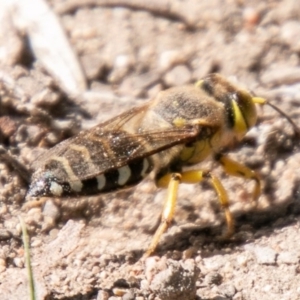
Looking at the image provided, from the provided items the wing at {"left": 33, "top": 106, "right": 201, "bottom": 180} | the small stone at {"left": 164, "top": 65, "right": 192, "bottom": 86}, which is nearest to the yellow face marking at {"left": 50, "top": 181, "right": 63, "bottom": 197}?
the wing at {"left": 33, "top": 106, "right": 201, "bottom": 180}

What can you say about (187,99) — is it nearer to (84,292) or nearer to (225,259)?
(225,259)

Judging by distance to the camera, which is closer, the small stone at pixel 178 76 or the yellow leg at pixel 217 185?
the yellow leg at pixel 217 185

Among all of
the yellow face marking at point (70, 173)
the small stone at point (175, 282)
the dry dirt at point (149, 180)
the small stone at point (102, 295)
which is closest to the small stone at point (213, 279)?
the dry dirt at point (149, 180)

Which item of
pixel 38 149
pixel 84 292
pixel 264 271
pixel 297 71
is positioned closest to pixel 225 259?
pixel 264 271

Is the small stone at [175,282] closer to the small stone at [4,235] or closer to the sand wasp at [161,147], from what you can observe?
the sand wasp at [161,147]

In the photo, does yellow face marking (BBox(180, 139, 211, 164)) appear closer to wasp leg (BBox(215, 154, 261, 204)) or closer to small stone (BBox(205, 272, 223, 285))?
wasp leg (BBox(215, 154, 261, 204))

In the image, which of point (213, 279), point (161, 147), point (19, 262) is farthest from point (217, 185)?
point (19, 262)
